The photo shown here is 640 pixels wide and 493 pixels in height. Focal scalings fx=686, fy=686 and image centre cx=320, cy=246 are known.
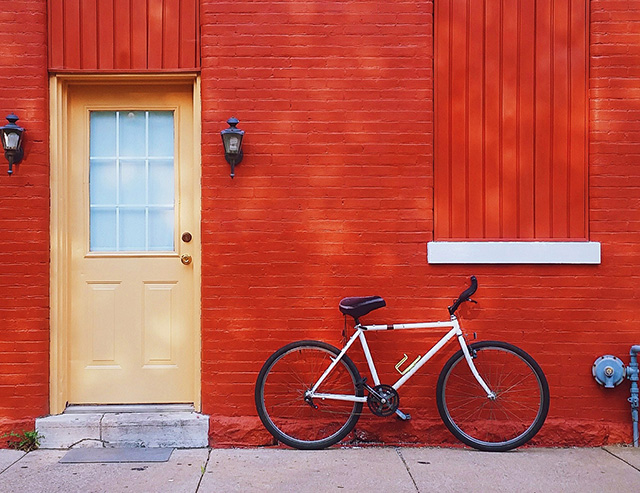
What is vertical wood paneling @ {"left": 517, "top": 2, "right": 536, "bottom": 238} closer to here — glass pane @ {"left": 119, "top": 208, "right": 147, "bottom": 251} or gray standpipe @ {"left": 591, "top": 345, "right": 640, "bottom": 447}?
gray standpipe @ {"left": 591, "top": 345, "right": 640, "bottom": 447}

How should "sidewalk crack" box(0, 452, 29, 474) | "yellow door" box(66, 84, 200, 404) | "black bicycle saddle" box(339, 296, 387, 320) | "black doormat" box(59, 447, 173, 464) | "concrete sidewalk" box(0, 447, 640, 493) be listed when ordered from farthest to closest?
"yellow door" box(66, 84, 200, 404), "black bicycle saddle" box(339, 296, 387, 320), "black doormat" box(59, 447, 173, 464), "sidewalk crack" box(0, 452, 29, 474), "concrete sidewalk" box(0, 447, 640, 493)

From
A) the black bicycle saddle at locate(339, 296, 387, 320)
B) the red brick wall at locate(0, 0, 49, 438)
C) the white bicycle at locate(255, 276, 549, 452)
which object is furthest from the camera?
the red brick wall at locate(0, 0, 49, 438)

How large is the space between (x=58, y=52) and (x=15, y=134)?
2.33ft

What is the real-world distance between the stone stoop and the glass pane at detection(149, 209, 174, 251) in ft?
4.31

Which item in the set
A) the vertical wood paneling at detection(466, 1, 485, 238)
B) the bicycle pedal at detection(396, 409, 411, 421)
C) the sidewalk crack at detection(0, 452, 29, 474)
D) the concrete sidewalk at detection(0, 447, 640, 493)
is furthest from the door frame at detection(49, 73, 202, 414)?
the vertical wood paneling at detection(466, 1, 485, 238)

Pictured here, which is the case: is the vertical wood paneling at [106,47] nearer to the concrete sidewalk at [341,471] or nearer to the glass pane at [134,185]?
the glass pane at [134,185]

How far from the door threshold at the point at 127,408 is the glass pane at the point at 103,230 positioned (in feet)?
3.98

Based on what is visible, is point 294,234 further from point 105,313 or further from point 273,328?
point 105,313

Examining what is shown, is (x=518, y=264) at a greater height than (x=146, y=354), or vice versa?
(x=518, y=264)

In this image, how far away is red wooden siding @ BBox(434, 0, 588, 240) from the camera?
17.1ft

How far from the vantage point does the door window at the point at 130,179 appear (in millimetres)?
5383

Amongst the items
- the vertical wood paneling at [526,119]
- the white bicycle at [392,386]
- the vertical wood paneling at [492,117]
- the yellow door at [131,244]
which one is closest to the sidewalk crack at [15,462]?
the yellow door at [131,244]

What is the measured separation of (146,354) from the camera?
5340 millimetres

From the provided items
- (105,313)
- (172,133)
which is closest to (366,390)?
(105,313)
